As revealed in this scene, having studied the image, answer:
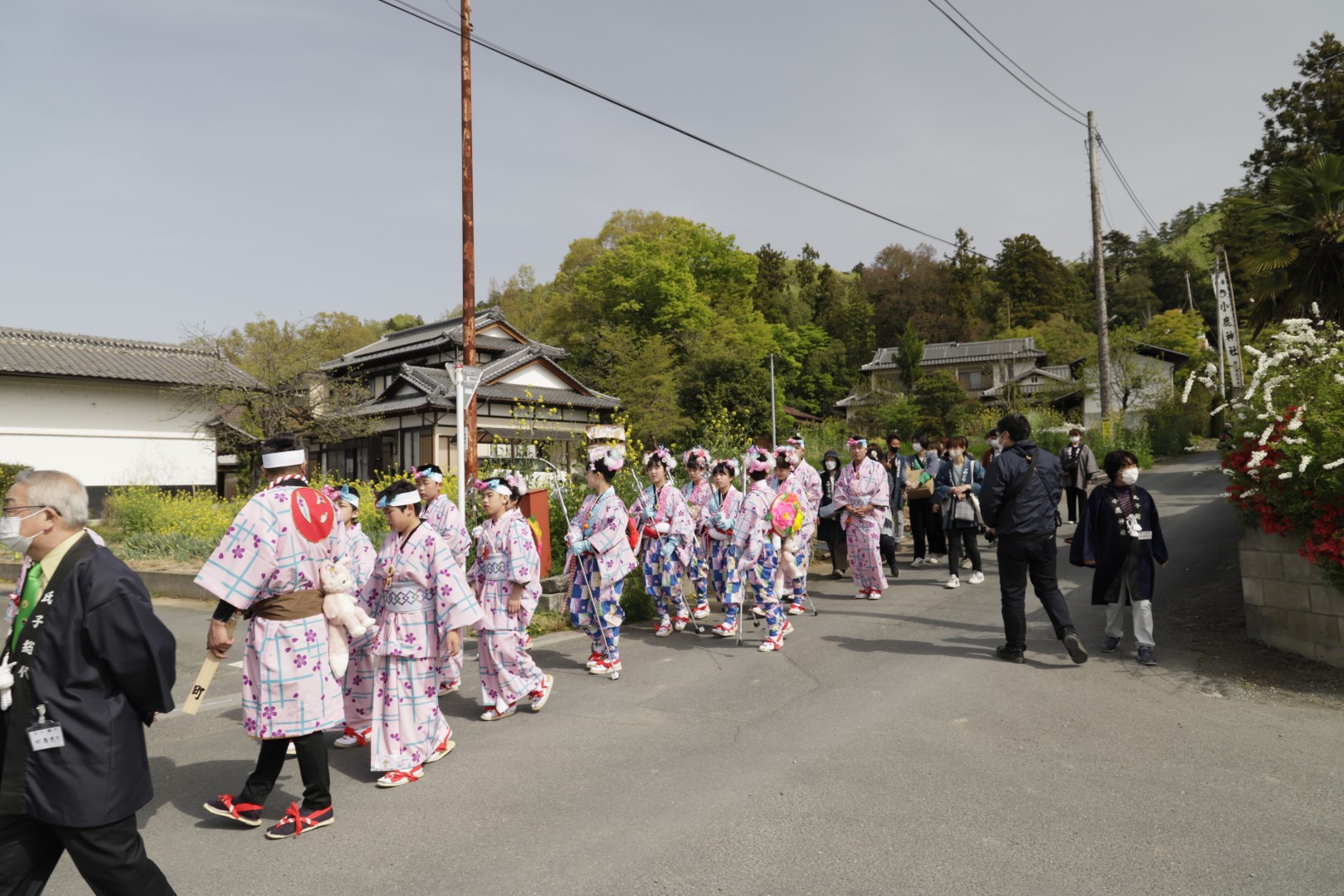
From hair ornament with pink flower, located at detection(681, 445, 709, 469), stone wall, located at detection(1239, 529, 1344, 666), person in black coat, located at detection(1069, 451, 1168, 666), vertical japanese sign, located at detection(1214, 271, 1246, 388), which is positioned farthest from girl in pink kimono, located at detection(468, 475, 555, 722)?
vertical japanese sign, located at detection(1214, 271, 1246, 388)

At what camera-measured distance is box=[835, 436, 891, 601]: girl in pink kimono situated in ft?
34.1

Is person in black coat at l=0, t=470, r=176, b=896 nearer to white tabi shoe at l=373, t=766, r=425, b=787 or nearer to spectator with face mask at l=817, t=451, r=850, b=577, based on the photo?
white tabi shoe at l=373, t=766, r=425, b=787

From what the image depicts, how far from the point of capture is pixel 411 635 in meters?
5.00

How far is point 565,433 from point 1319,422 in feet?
76.8

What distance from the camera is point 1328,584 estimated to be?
646 cm

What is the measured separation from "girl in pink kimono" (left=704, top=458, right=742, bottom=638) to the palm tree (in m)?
9.29

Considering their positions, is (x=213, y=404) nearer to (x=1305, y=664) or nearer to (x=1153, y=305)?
(x=1305, y=664)

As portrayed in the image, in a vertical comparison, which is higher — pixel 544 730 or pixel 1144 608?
pixel 1144 608

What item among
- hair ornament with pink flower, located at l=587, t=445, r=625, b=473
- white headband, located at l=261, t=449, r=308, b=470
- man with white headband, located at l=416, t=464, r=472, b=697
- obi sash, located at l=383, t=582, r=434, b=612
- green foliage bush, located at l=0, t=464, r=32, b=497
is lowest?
obi sash, located at l=383, t=582, r=434, b=612

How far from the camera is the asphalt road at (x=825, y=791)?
144 inches

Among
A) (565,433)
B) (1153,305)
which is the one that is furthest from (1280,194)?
(1153,305)

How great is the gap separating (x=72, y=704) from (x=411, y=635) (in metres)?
2.23

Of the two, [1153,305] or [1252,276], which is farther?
[1153,305]

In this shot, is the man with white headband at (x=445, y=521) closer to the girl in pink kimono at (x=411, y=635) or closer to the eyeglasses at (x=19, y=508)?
the girl in pink kimono at (x=411, y=635)
